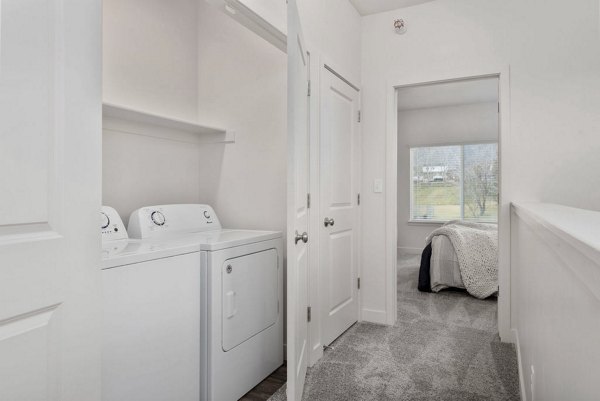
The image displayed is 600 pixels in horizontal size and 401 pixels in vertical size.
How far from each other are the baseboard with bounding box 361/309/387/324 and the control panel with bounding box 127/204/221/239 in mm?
1461

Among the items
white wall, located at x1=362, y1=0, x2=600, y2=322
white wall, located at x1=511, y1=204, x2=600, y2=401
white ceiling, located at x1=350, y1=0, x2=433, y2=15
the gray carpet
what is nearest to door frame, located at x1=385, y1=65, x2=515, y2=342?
white wall, located at x1=362, y1=0, x2=600, y2=322

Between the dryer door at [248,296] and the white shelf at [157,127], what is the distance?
973mm

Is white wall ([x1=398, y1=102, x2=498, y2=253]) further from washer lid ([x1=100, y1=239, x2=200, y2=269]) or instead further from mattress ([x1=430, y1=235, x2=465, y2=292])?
washer lid ([x1=100, y1=239, x2=200, y2=269])

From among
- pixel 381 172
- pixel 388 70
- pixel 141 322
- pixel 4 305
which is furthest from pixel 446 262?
pixel 4 305

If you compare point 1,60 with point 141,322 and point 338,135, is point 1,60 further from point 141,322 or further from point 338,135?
point 338,135

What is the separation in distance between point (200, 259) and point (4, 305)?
3.31 feet

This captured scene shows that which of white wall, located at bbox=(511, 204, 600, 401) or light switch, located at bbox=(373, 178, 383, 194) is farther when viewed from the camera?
light switch, located at bbox=(373, 178, 383, 194)

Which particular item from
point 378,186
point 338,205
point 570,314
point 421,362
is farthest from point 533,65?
point 570,314

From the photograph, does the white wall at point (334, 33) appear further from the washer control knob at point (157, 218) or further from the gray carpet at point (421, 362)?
the gray carpet at point (421, 362)

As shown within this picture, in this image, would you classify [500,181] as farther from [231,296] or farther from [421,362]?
[231,296]

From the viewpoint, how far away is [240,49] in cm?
275

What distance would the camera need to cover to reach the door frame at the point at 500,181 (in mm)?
2820

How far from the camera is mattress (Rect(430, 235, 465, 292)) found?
4.10 meters

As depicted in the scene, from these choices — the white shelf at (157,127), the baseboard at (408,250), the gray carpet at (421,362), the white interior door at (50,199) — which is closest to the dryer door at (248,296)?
the gray carpet at (421,362)
